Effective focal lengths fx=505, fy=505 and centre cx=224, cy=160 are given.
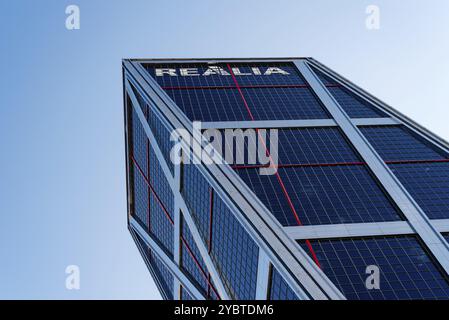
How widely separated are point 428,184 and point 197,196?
25718mm

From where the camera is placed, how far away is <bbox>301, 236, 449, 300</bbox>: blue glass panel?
3906 centimetres

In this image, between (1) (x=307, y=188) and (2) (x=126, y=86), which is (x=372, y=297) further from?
(2) (x=126, y=86)

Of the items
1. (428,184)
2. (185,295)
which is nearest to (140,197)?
(185,295)

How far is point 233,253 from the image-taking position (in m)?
48.8

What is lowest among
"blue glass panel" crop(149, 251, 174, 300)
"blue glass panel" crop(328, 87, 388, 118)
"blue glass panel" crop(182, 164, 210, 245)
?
"blue glass panel" crop(149, 251, 174, 300)

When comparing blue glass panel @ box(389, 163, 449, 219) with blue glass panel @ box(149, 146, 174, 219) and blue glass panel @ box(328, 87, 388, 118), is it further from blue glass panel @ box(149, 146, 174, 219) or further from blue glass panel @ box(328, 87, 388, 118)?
blue glass panel @ box(149, 146, 174, 219)

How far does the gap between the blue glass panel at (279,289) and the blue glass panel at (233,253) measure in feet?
10.7

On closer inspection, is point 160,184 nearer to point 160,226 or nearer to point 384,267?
point 160,226

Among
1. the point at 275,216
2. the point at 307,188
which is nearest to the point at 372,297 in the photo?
the point at 275,216

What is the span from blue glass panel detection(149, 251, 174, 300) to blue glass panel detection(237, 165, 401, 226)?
39906 millimetres

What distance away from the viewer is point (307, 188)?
5150 centimetres

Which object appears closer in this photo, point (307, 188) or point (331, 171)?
point (307, 188)


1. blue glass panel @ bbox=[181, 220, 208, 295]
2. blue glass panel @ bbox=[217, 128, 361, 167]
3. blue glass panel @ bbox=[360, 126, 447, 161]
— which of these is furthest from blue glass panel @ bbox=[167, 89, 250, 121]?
blue glass panel @ bbox=[360, 126, 447, 161]
